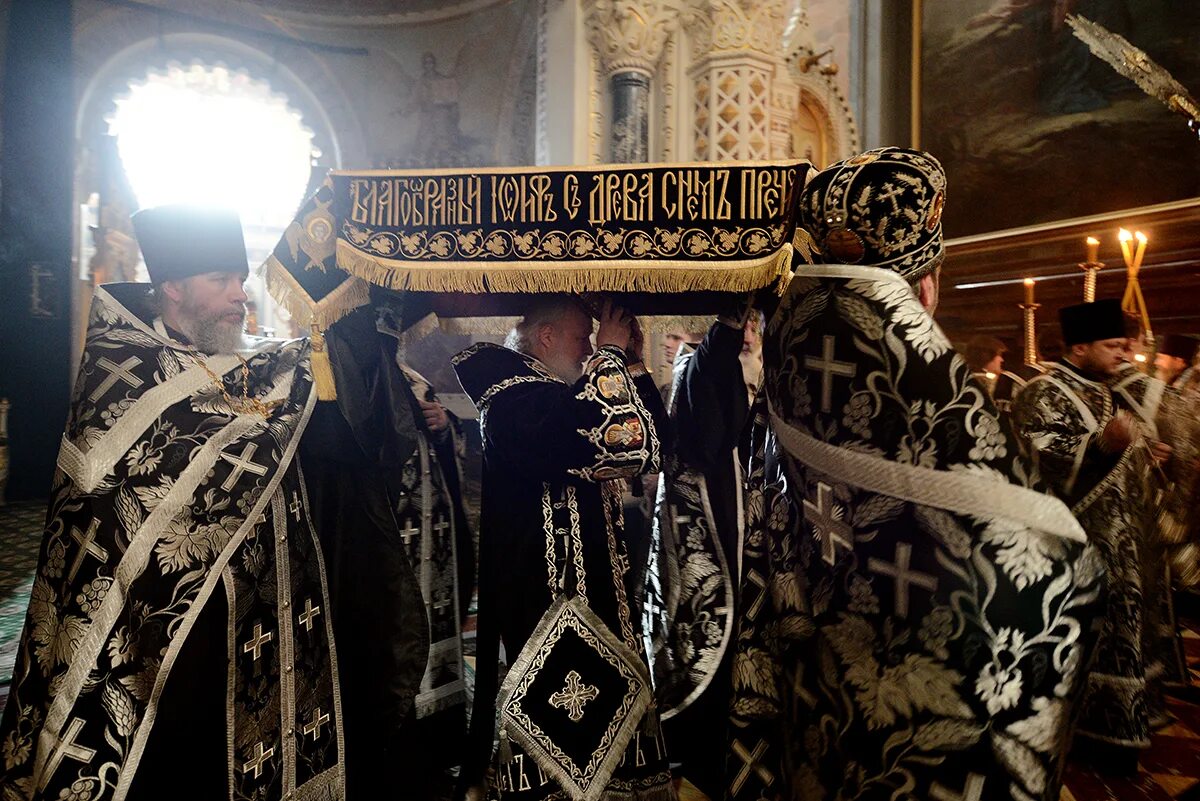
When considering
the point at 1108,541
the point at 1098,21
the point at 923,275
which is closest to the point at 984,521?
the point at 923,275

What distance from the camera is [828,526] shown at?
1610mm

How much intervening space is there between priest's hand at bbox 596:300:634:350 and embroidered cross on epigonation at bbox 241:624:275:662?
4.43 ft

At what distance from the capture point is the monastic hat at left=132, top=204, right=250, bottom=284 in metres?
2.29

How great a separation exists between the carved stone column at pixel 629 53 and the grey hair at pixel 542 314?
2.61m

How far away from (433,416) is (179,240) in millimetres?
1116

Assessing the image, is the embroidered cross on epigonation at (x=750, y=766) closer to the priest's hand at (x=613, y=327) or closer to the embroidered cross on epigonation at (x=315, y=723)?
the priest's hand at (x=613, y=327)

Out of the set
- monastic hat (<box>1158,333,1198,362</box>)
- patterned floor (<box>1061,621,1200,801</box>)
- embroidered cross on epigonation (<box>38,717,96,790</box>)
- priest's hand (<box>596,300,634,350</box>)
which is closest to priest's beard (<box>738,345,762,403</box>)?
priest's hand (<box>596,300,634,350</box>)

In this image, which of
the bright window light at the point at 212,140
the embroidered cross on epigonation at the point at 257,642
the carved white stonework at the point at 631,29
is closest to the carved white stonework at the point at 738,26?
the carved white stonework at the point at 631,29

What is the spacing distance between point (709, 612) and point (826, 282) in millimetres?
1538

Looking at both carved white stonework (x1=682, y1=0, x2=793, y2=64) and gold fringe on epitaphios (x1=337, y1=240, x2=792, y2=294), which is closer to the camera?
gold fringe on epitaphios (x1=337, y1=240, x2=792, y2=294)

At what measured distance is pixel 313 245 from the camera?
2.23 metres

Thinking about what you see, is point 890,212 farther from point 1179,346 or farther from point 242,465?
point 1179,346

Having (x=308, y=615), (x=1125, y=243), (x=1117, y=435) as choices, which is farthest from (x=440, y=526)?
(x=1125, y=243)

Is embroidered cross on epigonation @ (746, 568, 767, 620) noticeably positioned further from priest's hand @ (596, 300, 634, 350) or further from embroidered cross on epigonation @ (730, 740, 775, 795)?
priest's hand @ (596, 300, 634, 350)
